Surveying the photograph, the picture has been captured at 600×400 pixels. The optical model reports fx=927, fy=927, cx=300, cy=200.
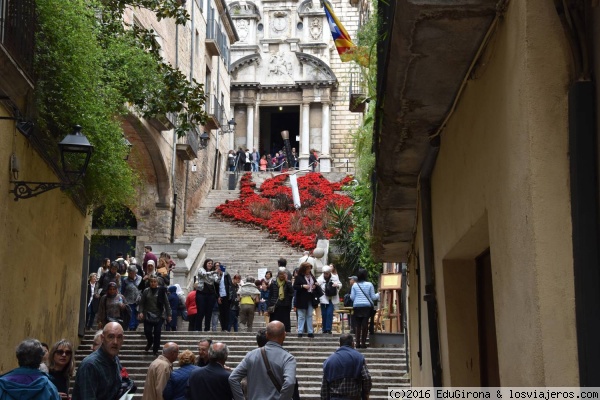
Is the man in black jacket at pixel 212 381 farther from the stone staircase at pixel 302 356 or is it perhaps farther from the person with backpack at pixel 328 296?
the person with backpack at pixel 328 296

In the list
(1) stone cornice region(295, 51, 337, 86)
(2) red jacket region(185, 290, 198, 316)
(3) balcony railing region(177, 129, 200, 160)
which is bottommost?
(2) red jacket region(185, 290, 198, 316)

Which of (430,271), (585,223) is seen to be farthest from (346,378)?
(585,223)

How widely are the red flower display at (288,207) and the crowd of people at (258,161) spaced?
359 cm

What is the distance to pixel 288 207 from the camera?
35.7 meters

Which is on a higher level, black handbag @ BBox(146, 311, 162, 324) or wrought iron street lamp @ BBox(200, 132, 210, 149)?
wrought iron street lamp @ BBox(200, 132, 210, 149)

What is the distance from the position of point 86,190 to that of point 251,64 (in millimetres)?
35251

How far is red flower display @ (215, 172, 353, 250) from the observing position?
31.6 meters

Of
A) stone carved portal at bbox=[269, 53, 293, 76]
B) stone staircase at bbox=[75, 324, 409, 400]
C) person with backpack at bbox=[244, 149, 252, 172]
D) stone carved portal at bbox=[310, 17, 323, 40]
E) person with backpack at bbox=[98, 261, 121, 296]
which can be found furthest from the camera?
stone carved portal at bbox=[310, 17, 323, 40]

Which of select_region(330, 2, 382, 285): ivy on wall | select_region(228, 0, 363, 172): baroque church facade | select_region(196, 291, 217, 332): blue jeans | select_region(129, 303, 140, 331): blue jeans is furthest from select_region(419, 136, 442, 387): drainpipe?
select_region(228, 0, 363, 172): baroque church facade

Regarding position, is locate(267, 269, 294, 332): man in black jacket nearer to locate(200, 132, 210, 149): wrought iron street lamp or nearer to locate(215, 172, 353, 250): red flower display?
locate(215, 172, 353, 250): red flower display

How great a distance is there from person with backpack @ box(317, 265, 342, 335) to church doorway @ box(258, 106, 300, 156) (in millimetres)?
33326

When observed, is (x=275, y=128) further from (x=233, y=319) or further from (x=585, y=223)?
(x=585, y=223)

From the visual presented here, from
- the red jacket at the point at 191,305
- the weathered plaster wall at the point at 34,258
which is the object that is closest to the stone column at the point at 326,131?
the red jacket at the point at 191,305

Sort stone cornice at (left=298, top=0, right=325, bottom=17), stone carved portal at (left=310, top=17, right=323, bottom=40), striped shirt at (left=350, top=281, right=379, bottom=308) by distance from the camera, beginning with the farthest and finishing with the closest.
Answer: stone cornice at (left=298, top=0, right=325, bottom=17), stone carved portal at (left=310, top=17, right=323, bottom=40), striped shirt at (left=350, top=281, right=379, bottom=308)
